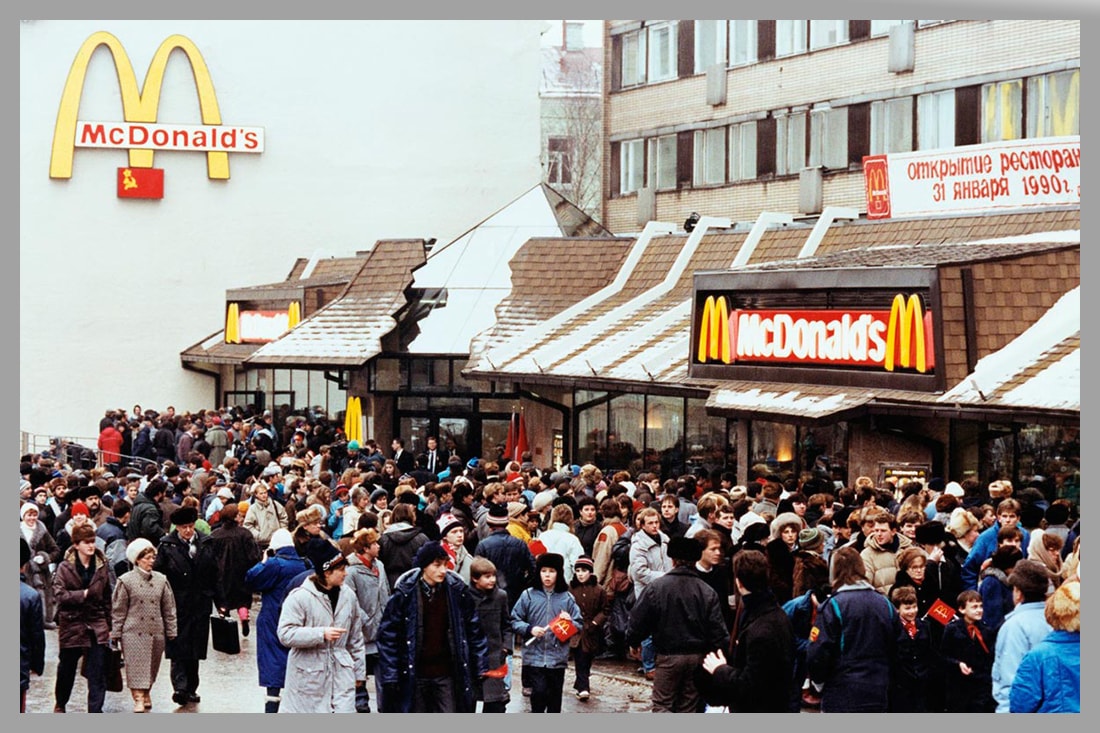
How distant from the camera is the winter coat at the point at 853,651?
35.4ft

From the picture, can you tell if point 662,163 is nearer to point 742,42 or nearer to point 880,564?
point 742,42

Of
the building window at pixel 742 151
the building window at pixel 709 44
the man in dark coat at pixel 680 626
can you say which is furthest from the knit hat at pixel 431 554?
the building window at pixel 709 44

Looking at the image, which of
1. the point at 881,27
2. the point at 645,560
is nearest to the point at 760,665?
the point at 645,560

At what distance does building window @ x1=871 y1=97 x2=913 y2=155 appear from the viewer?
37406 millimetres

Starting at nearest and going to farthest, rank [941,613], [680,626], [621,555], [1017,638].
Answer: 1. [1017,638]
2. [680,626]
3. [941,613]
4. [621,555]

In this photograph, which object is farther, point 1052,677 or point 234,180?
point 234,180

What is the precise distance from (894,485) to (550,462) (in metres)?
11.5

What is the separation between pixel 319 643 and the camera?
1173 cm

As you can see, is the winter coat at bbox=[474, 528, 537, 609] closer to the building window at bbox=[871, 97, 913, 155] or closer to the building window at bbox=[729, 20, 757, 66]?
the building window at bbox=[871, 97, 913, 155]

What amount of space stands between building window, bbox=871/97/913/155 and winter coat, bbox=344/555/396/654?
85.3 feet

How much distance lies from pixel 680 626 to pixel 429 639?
5.15ft

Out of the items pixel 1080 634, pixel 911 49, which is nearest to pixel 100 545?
pixel 1080 634

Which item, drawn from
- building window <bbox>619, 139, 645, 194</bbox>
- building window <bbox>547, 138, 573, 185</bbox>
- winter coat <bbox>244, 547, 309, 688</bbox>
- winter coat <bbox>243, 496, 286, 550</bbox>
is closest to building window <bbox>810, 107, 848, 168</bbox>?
building window <bbox>619, 139, 645, 194</bbox>
